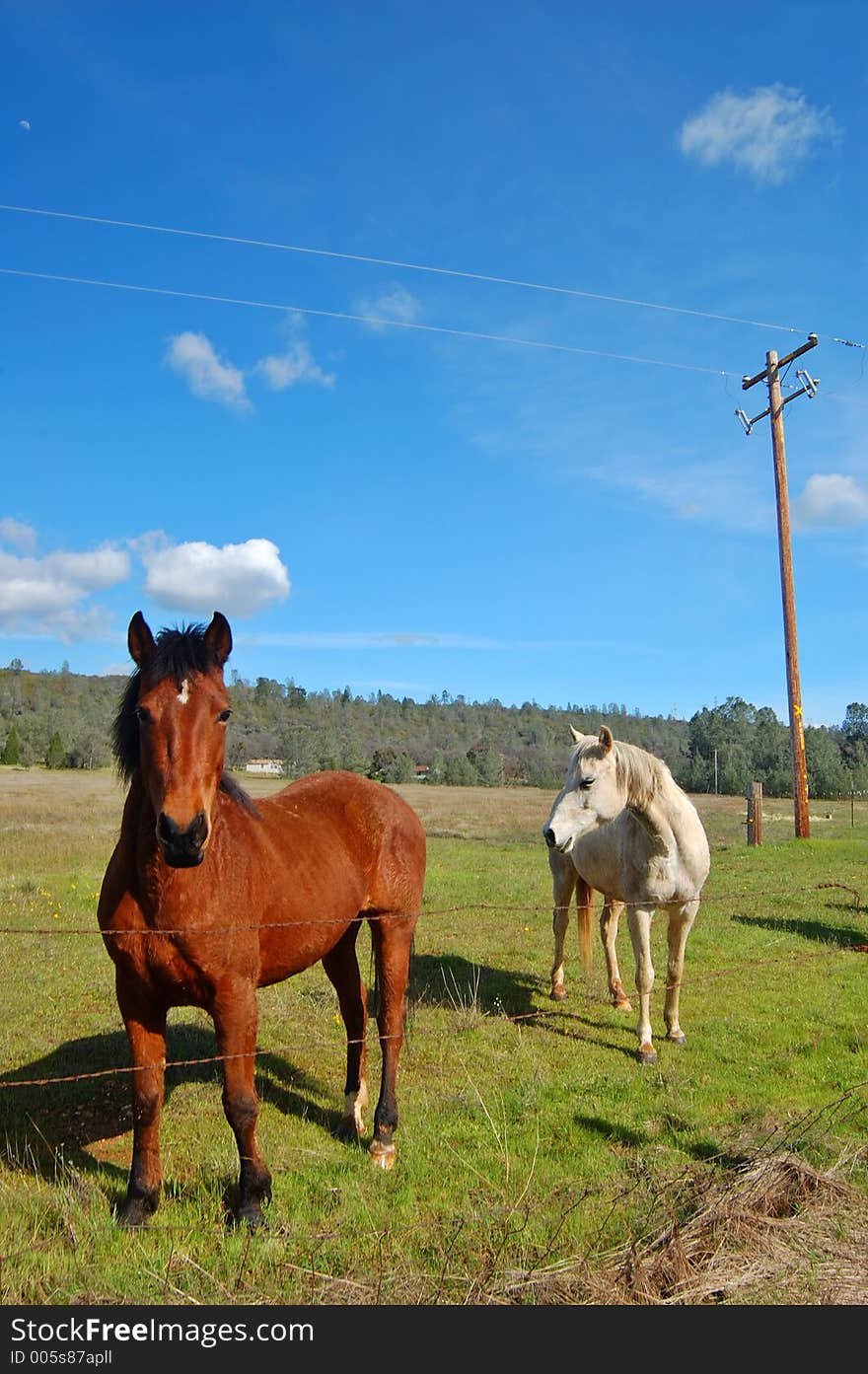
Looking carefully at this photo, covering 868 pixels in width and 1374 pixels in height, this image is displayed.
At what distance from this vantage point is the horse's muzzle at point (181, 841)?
306 centimetres

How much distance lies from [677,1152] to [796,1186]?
2.89 feet

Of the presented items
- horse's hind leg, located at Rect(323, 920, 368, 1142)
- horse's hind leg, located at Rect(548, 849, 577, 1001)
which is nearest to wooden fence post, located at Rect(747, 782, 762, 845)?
horse's hind leg, located at Rect(548, 849, 577, 1001)

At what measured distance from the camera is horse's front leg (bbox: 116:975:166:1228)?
3.54 metres

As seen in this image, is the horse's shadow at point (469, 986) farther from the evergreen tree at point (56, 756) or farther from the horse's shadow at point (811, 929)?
the evergreen tree at point (56, 756)

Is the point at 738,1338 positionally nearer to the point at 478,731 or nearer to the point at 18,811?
the point at 18,811

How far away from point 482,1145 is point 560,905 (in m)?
3.48

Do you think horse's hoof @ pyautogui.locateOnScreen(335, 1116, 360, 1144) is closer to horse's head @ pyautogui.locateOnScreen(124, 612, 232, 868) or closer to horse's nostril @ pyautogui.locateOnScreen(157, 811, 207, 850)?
horse's head @ pyautogui.locateOnScreen(124, 612, 232, 868)

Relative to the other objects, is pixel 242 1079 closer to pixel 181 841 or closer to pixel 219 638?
pixel 181 841

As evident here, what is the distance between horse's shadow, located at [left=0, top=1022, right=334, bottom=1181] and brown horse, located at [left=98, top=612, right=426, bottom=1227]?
552 mm

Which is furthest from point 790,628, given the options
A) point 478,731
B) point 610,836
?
point 478,731

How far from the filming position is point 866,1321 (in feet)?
9.22

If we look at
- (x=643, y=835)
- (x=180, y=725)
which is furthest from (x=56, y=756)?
(x=180, y=725)

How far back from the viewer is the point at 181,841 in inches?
121

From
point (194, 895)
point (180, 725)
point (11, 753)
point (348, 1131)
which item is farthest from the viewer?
point (11, 753)
